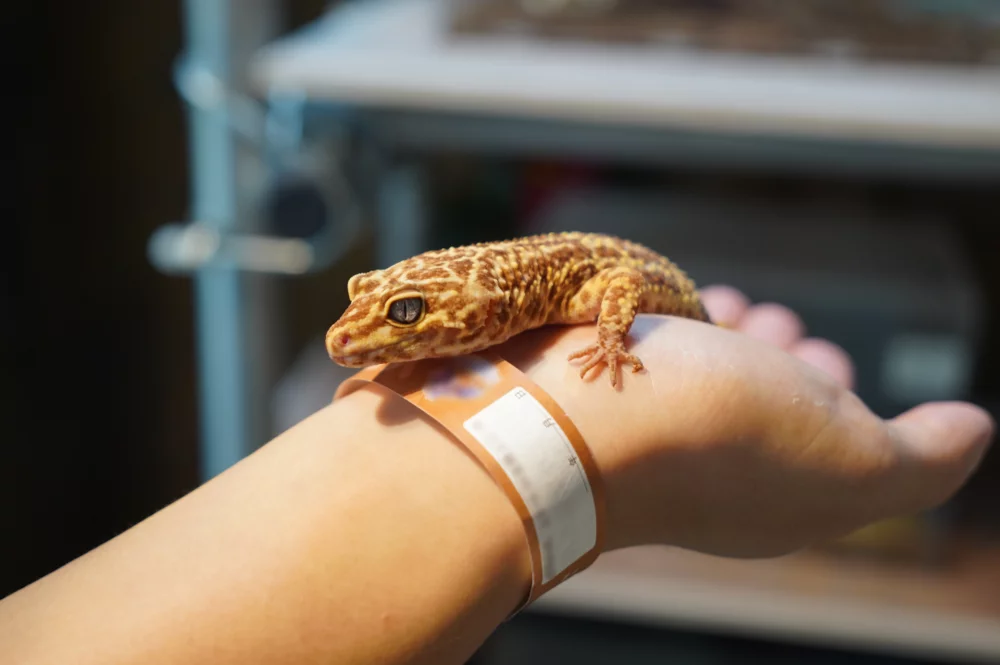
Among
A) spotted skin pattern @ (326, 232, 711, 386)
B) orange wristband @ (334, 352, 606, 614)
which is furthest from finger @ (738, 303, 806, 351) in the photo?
orange wristband @ (334, 352, 606, 614)

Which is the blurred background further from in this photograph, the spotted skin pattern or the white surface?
the spotted skin pattern

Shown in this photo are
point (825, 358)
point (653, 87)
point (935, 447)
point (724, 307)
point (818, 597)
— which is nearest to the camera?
point (935, 447)

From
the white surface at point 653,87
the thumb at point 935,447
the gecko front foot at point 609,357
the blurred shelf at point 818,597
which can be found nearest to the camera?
the gecko front foot at point 609,357

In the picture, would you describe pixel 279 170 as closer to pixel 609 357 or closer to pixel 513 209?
pixel 513 209

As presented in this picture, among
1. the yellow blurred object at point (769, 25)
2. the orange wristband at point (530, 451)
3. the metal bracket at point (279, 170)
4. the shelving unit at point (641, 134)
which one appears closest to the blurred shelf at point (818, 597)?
the shelving unit at point (641, 134)

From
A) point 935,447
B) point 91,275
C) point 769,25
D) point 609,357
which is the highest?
point 769,25

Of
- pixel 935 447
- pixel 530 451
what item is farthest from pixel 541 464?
pixel 935 447

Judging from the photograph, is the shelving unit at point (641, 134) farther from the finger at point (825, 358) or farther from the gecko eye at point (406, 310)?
the gecko eye at point (406, 310)
